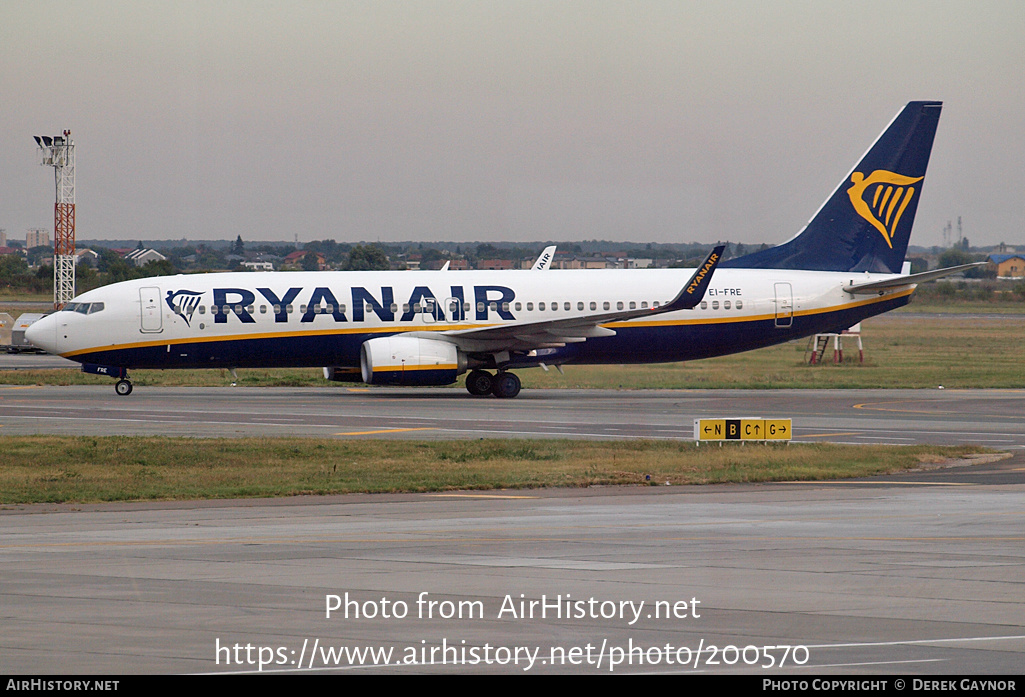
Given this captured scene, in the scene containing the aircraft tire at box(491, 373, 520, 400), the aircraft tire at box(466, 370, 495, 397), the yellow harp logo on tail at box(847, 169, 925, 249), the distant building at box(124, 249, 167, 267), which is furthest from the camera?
the distant building at box(124, 249, 167, 267)

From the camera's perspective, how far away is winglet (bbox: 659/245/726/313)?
136ft

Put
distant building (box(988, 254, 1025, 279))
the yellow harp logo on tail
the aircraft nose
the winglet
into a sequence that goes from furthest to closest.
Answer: distant building (box(988, 254, 1025, 279)) < the yellow harp logo on tail < the aircraft nose < the winglet

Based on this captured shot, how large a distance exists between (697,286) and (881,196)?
10.7 metres

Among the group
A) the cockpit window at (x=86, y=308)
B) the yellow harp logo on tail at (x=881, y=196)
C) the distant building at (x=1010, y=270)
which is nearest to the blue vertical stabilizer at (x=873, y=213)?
the yellow harp logo on tail at (x=881, y=196)

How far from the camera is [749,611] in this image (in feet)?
39.1

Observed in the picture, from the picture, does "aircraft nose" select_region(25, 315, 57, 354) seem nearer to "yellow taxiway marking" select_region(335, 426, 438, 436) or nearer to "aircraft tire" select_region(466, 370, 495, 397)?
"aircraft tire" select_region(466, 370, 495, 397)

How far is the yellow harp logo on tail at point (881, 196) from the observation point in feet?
158

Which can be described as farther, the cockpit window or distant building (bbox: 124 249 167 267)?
distant building (bbox: 124 249 167 267)

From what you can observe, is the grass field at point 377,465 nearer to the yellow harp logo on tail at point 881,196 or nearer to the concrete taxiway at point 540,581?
the concrete taxiway at point 540,581

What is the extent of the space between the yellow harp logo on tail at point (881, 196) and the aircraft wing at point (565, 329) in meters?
9.12

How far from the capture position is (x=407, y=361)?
135 feet

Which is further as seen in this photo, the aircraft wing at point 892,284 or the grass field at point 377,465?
the aircraft wing at point 892,284

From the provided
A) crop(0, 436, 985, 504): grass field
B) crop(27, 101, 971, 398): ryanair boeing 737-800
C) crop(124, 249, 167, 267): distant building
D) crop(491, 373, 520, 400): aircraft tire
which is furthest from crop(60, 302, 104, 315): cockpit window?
crop(124, 249, 167, 267): distant building
